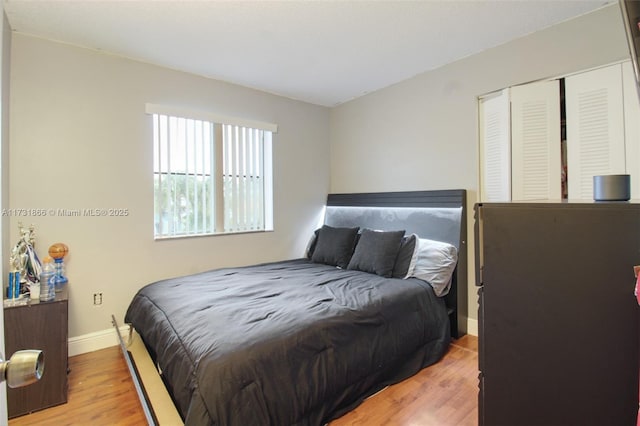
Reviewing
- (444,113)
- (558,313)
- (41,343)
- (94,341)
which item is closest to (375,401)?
(558,313)

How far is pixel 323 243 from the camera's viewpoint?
3477 millimetres

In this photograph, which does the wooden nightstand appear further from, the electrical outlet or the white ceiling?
the white ceiling

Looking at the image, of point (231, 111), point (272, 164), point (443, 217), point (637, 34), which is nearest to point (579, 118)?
point (443, 217)

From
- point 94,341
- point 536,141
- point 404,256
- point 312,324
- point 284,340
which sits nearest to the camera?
point 284,340

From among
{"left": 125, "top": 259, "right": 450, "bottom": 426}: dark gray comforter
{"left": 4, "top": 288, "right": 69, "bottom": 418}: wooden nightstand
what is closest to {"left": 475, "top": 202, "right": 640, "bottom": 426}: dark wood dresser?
{"left": 125, "top": 259, "right": 450, "bottom": 426}: dark gray comforter

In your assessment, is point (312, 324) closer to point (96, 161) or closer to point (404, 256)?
point (404, 256)

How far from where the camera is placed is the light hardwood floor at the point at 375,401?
5.93 feet

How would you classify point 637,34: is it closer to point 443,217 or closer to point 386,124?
point 443,217

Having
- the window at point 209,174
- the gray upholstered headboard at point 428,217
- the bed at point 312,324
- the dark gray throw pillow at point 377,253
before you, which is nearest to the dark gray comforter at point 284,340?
the bed at point 312,324

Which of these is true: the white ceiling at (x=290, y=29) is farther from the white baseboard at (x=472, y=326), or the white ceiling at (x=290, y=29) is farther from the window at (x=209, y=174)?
the white baseboard at (x=472, y=326)

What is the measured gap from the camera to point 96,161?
2.69 metres

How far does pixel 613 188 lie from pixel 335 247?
2.51 m

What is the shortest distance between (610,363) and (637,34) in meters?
0.81

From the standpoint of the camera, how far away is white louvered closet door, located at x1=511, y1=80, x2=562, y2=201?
2432 mm
